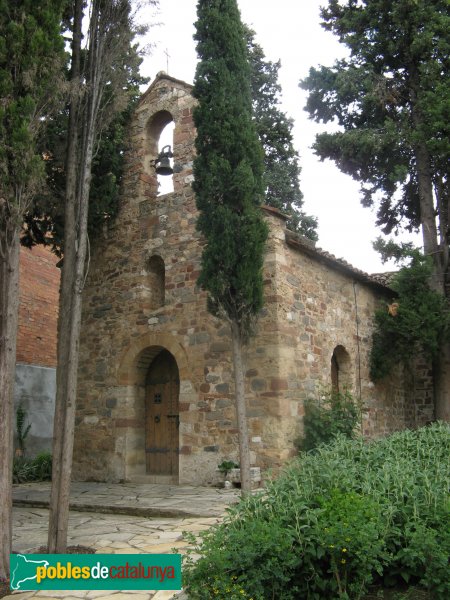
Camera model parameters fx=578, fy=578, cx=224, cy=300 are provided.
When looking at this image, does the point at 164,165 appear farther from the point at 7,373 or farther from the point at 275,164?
the point at 275,164

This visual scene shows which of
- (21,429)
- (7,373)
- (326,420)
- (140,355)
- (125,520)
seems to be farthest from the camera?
(21,429)

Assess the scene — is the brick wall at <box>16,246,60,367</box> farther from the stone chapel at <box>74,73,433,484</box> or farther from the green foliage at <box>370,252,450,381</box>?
the green foliage at <box>370,252,450,381</box>

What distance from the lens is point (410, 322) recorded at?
426 inches

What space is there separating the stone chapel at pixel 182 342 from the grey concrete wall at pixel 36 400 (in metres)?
3.32

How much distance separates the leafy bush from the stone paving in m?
0.73

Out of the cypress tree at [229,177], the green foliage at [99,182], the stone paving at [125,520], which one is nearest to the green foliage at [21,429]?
the stone paving at [125,520]

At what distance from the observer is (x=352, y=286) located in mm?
11141

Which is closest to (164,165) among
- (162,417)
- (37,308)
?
(162,417)

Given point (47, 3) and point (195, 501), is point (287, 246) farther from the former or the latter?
point (47, 3)

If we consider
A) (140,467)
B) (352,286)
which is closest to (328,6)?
(352,286)

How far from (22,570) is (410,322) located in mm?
8316

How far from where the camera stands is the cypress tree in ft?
24.2

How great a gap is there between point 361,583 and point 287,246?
6090mm

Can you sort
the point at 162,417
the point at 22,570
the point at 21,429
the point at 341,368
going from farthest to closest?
the point at 21,429 < the point at 341,368 < the point at 162,417 < the point at 22,570
